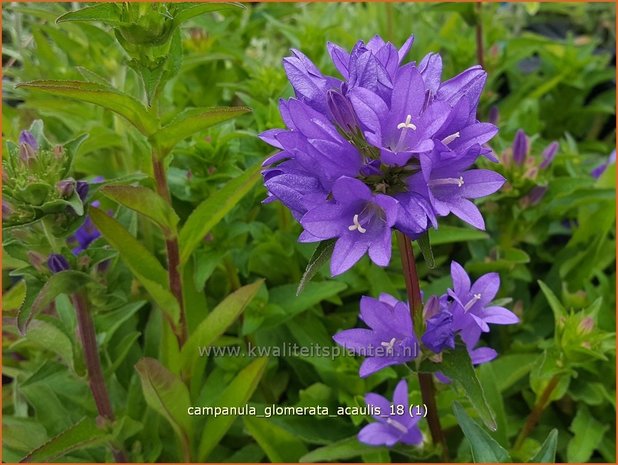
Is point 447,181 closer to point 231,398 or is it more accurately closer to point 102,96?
point 102,96

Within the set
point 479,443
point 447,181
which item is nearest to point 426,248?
point 447,181

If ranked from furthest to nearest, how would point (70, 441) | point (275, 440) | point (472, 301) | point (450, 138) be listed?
point (275, 440) → point (70, 441) → point (472, 301) → point (450, 138)

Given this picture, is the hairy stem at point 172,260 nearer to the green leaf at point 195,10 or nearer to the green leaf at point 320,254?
the green leaf at point 195,10

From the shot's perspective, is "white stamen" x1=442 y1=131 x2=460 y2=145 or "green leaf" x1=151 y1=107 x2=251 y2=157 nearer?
"white stamen" x1=442 y1=131 x2=460 y2=145

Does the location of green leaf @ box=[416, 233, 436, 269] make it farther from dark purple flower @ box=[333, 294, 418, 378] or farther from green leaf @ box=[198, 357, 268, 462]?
green leaf @ box=[198, 357, 268, 462]

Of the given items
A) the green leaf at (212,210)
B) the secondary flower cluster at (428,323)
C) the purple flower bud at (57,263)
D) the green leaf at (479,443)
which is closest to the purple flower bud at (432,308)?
the secondary flower cluster at (428,323)

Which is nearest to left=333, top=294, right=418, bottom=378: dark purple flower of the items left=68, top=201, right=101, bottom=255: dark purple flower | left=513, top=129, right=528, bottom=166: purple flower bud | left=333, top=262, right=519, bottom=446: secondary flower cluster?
left=333, top=262, right=519, bottom=446: secondary flower cluster

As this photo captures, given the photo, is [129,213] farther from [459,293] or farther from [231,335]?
[459,293]
